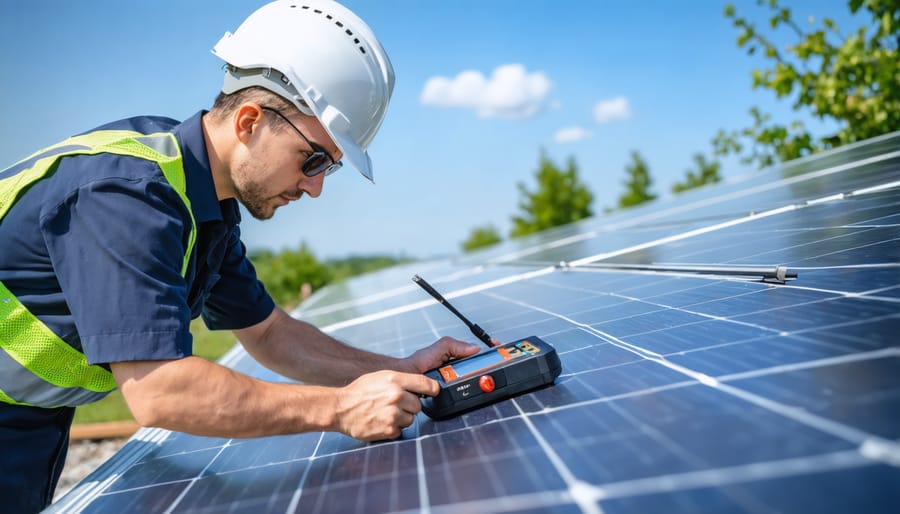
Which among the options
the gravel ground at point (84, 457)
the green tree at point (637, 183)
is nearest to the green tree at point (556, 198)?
the green tree at point (637, 183)

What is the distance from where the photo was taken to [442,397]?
1.75 meters

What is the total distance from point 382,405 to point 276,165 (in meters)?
1.10

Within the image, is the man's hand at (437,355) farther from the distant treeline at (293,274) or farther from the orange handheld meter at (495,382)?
the distant treeline at (293,274)

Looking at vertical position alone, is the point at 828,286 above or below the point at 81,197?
below

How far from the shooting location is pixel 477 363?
6.25 ft

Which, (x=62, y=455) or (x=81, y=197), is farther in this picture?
(x=62, y=455)

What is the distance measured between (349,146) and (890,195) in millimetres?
2722

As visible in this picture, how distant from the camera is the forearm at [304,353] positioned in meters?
2.71

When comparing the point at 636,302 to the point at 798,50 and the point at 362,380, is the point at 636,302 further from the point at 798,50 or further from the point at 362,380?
the point at 798,50

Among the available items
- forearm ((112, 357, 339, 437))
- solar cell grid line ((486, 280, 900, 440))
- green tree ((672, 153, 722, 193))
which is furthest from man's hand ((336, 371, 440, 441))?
green tree ((672, 153, 722, 193))

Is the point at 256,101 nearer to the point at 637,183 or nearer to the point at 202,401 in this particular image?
the point at 202,401

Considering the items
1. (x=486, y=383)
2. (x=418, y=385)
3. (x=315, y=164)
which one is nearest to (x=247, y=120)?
(x=315, y=164)

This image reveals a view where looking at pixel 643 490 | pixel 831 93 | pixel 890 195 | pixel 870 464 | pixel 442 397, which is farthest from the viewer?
pixel 831 93

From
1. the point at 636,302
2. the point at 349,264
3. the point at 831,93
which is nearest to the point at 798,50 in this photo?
the point at 831,93
